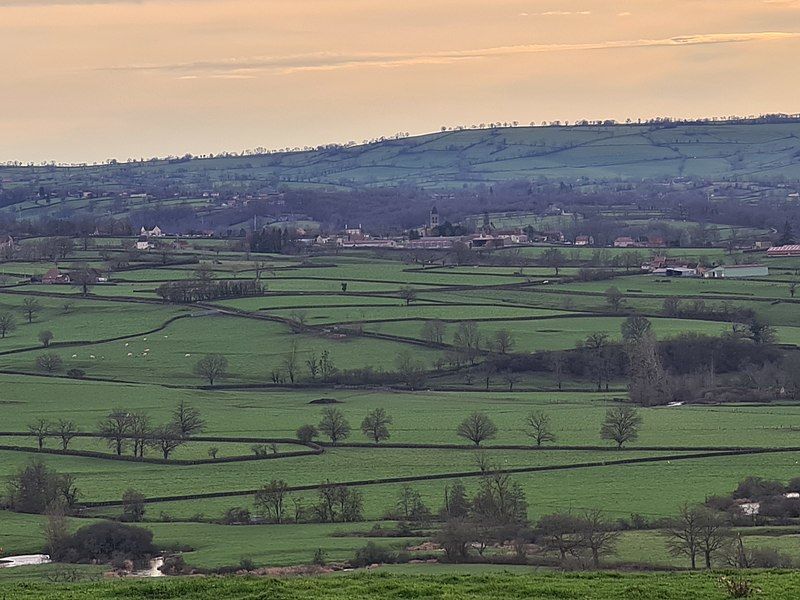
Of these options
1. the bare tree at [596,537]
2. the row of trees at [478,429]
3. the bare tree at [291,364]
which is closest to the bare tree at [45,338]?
the bare tree at [291,364]

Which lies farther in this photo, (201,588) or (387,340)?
(387,340)

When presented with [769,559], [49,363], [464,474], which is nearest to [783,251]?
[49,363]

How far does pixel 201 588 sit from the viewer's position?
68.5ft

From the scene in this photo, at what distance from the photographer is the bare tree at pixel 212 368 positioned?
73812 mm

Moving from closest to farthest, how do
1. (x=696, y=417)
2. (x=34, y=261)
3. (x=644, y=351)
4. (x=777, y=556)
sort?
(x=777, y=556), (x=696, y=417), (x=644, y=351), (x=34, y=261)

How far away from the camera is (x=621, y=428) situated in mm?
54688

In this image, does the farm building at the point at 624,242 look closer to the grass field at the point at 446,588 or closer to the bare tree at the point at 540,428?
the bare tree at the point at 540,428

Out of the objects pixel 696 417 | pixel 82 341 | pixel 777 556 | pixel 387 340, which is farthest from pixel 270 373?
pixel 777 556

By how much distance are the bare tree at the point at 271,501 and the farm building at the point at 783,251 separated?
8050cm

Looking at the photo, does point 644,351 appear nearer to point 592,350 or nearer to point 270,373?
point 592,350

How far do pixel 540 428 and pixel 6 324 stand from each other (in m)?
44.0

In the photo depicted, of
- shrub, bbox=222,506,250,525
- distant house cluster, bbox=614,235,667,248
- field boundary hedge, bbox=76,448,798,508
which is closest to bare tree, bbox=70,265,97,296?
distant house cluster, bbox=614,235,667,248

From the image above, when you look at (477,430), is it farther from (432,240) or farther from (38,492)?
(432,240)

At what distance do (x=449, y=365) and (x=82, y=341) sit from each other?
863 inches
